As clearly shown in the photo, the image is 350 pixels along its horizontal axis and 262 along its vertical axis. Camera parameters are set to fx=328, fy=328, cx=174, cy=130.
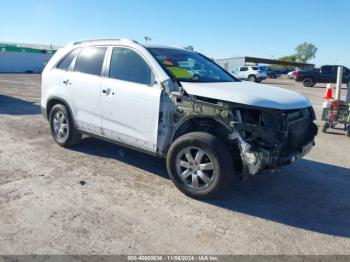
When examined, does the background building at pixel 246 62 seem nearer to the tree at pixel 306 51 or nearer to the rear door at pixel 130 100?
the rear door at pixel 130 100

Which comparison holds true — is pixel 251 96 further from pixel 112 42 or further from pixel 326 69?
pixel 326 69

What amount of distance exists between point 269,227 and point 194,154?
48.0 inches

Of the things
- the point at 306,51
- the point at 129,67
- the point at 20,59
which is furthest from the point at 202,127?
the point at 306,51

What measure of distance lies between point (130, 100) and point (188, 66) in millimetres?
1023

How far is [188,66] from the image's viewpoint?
191 inches

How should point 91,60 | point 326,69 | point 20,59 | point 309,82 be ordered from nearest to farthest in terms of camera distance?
1. point 91,60
2. point 326,69
3. point 309,82
4. point 20,59

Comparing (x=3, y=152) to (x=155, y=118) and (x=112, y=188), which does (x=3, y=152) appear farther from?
(x=155, y=118)

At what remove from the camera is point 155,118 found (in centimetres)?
432

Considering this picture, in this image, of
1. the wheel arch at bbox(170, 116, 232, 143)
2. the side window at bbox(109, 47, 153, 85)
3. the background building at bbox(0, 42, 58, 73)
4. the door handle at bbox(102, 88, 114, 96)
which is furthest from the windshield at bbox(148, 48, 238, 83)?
the background building at bbox(0, 42, 58, 73)

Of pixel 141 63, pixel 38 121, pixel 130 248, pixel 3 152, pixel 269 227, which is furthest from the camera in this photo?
pixel 38 121

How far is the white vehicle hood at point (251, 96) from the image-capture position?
3.75m

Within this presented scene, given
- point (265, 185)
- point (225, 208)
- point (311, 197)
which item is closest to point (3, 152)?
point (225, 208)

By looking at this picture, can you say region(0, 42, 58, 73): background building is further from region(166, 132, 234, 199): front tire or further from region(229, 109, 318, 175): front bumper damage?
region(229, 109, 318, 175): front bumper damage

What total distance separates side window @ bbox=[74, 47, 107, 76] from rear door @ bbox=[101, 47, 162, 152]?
0.25m
